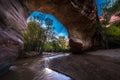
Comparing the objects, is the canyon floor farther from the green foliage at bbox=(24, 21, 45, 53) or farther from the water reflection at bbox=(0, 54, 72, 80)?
the green foliage at bbox=(24, 21, 45, 53)

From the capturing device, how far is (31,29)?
1262 cm

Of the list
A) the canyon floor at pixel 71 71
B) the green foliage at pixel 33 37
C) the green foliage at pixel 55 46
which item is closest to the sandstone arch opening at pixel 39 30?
the green foliage at pixel 33 37

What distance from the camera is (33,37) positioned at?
510 inches

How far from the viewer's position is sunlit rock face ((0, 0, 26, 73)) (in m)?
3.73

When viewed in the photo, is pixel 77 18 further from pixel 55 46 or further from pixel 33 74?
pixel 55 46

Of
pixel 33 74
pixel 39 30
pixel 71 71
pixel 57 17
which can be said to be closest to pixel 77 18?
pixel 57 17

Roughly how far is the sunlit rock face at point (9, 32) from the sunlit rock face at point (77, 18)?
2.87 meters

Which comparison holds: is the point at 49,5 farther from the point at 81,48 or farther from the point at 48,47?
the point at 48,47

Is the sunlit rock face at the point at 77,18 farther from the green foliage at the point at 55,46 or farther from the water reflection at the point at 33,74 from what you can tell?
the green foliage at the point at 55,46

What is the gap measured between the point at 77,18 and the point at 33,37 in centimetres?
509

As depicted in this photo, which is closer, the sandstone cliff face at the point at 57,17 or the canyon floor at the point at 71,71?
the canyon floor at the point at 71,71

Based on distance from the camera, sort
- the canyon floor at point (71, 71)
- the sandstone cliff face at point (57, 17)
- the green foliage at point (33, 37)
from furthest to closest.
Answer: the green foliage at point (33, 37)
the sandstone cliff face at point (57, 17)
the canyon floor at point (71, 71)

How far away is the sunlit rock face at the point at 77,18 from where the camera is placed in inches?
328

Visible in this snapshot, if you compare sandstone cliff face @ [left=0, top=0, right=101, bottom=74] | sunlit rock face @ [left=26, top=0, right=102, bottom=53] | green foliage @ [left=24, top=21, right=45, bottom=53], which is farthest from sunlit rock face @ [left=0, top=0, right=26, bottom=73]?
green foliage @ [left=24, top=21, right=45, bottom=53]
